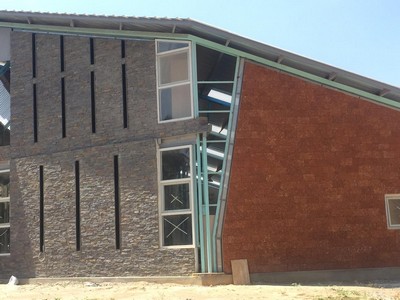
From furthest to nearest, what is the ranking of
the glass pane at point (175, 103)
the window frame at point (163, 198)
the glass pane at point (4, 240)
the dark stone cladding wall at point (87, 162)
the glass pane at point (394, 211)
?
the glass pane at point (4, 240)
the glass pane at point (175, 103)
the dark stone cladding wall at point (87, 162)
the glass pane at point (394, 211)
the window frame at point (163, 198)

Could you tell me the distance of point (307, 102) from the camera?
46.4ft

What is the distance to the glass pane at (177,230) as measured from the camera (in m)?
13.7

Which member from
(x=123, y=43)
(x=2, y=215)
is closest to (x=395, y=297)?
(x=123, y=43)

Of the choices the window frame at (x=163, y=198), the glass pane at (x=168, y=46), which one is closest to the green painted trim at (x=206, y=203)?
the window frame at (x=163, y=198)

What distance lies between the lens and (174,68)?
14.6 meters

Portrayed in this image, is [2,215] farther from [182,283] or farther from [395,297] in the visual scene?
[395,297]

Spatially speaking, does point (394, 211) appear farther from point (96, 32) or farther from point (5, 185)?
point (5, 185)

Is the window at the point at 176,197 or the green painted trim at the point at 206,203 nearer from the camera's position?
the green painted trim at the point at 206,203

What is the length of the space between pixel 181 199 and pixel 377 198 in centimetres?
508

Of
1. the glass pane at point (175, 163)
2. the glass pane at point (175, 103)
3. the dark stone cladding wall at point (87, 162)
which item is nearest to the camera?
the glass pane at point (175, 163)

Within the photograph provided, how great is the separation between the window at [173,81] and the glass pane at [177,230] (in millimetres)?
2642

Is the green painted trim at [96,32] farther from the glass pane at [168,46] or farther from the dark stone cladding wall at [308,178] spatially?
the dark stone cladding wall at [308,178]

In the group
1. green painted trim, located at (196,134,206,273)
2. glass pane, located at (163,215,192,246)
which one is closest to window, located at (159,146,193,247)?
glass pane, located at (163,215,192,246)

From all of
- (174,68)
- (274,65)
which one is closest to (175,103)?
(174,68)
